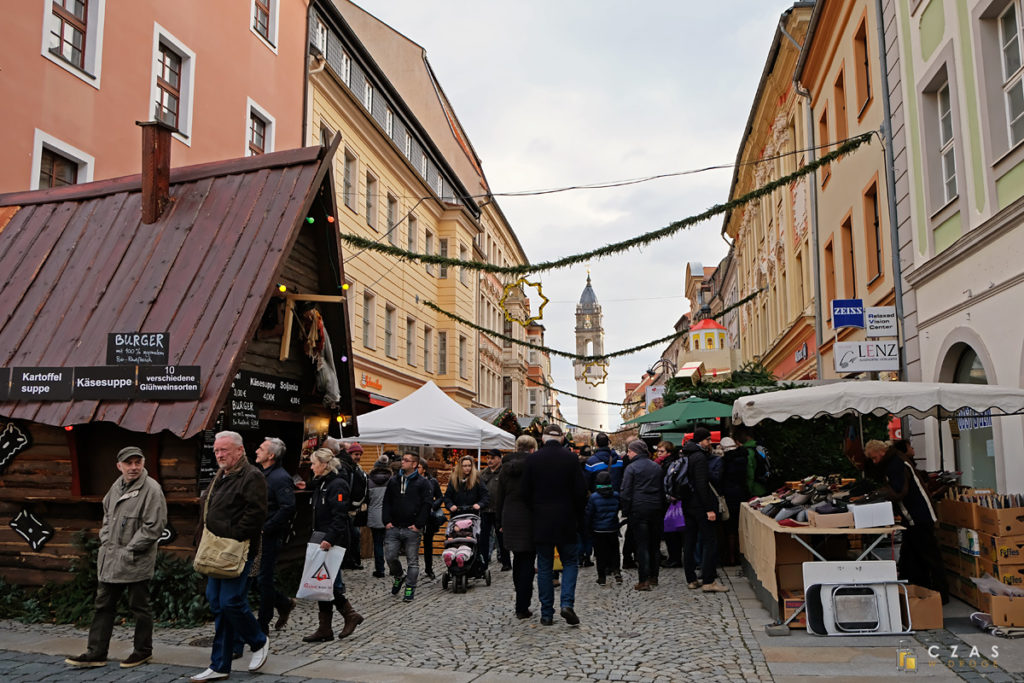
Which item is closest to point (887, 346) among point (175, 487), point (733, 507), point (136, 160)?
point (733, 507)

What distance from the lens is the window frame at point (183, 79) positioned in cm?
1672

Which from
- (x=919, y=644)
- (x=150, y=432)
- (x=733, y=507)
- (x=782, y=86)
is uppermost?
(x=782, y=86)

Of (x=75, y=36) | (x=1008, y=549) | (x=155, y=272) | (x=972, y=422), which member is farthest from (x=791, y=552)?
(x=75, y=36)

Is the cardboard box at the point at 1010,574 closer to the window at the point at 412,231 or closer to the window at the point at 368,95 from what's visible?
the window at the point at 368,95

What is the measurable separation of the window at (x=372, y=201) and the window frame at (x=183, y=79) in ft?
30.2

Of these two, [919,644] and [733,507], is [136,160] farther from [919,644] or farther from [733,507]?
[919,644]

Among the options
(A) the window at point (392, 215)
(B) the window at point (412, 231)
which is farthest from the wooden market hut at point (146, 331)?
(B) the window at point (412, 231)

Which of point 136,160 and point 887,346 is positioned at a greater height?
point 136,160

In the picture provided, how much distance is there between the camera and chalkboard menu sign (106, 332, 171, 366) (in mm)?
8352

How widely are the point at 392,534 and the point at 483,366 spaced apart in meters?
33.2

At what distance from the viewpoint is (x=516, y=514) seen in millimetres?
8742

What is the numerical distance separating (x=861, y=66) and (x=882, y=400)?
1021 cm

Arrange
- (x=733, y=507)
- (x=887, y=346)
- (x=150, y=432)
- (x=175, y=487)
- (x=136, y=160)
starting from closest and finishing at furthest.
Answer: (x=150, y=432) → (x=175, y=487) → (x=733, y=507) → (x=887, y=346) → (x=136, y=160)

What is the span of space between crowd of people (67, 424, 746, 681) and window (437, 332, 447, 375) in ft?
72.9
